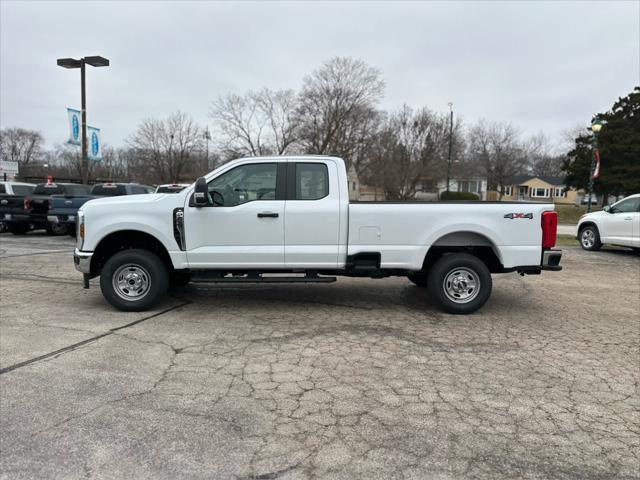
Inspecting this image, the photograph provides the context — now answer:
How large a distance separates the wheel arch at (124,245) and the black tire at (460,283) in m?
3.58

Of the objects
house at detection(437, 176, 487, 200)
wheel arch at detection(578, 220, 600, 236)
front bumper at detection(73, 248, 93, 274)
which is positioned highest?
house at detection(437, 176, 487, 200)

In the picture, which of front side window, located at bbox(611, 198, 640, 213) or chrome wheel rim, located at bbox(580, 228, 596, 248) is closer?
A: front side window, located at bbox(611, 198, 640, 213)

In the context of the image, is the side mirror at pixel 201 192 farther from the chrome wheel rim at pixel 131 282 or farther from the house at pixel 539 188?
the house at pixel 539 188

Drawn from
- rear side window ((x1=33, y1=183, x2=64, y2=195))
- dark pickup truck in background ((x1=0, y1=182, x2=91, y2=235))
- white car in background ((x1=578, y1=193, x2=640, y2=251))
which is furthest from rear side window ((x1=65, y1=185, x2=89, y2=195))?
white car in background ((x1=578, y1=193, x2=640, y2=251))

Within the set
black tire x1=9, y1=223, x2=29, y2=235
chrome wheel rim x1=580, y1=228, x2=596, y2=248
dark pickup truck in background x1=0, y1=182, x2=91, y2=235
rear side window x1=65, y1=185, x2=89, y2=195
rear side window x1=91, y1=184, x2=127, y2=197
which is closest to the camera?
chrome wheel rim x1=580, y1=228, x2=596, y2=248

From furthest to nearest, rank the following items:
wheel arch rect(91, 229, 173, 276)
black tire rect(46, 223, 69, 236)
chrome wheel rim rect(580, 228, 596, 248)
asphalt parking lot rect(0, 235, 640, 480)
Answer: black tire rect(46, 223, 69, 236), chrome wheel rim rect(580, 228, 596, 248), wheel arch rect(91, 229, 173, 276), asphalt parking lot rect(0, 235, 640, 480)

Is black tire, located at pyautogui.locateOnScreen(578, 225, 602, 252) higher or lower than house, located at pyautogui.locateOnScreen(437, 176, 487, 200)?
lower

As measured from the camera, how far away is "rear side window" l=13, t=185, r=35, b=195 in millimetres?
16203

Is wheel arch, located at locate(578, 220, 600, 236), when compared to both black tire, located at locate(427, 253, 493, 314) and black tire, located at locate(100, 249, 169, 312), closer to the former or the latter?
black tire, located at locate(427, 253, 493, 314)

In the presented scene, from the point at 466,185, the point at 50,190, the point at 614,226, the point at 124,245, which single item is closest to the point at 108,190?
the point at 50,190

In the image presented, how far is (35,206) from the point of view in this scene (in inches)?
607

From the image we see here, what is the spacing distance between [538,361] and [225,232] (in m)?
3.84

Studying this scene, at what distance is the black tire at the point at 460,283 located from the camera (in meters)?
5.93

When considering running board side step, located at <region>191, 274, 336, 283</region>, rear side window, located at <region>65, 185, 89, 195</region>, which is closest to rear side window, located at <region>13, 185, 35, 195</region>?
rear side window, located at <region>65, 185, 89, 195</region>
